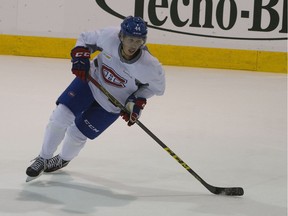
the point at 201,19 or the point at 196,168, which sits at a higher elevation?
the point at 201,19

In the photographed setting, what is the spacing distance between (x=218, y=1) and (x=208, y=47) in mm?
494

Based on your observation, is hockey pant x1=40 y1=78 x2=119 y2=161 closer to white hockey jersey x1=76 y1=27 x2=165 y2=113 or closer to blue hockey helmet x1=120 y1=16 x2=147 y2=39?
white hockey jersey x1=76 y1=27 x2=165 y2=113

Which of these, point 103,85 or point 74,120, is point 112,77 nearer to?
point 103,85

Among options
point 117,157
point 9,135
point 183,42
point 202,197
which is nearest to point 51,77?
point 183,42

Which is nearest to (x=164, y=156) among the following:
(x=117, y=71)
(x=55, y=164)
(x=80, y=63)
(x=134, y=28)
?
(x=55, y=164)

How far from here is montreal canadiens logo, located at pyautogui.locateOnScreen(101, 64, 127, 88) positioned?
3641 mm

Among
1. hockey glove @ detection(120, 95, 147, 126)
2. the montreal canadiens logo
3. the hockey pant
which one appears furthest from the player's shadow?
the montreal canadiens logo

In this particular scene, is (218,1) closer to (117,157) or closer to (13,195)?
(117,157)

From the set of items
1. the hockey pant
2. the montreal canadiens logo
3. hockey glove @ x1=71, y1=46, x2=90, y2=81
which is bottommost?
the hockey pant

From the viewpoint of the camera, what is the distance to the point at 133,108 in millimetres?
3564

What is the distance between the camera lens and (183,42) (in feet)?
→ 26.4

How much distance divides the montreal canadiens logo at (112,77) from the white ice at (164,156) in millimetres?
487

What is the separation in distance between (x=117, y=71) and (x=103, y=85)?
4.6 inches

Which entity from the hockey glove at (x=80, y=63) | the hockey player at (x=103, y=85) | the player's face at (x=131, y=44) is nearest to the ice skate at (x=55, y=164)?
the hockey player at (x=103, y=85)
